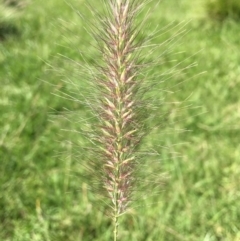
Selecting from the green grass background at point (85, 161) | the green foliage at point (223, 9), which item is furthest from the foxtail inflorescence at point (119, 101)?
the green foliage at point (223, 9)

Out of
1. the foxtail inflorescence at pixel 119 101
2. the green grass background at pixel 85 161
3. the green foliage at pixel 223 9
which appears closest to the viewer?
the foxtail inflorescence at pixel 119 101

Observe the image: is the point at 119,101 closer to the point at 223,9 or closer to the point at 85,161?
the point at 85,161

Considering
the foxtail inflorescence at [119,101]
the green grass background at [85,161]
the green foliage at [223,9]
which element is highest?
the foxtail inflorescence at [119,101]

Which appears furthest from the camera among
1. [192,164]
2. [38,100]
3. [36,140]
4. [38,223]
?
[38,100]

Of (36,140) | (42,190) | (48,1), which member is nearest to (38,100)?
(36,140)

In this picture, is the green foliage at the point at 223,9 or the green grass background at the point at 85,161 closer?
the green grass background at the point at 85,161

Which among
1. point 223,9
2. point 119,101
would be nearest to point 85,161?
point 119,101

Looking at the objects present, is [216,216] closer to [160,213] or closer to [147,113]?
[160,213]

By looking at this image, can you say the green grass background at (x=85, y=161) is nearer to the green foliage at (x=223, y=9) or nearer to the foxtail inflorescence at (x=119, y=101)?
the foxtail inflorescence at (x=119, y=101)
